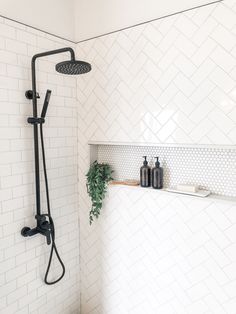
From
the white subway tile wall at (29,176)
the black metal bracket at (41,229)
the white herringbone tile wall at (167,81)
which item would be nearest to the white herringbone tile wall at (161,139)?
the white herringbone tile wall at (167,81)

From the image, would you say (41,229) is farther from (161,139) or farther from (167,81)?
(167,81)

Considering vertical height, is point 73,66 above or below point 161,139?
above

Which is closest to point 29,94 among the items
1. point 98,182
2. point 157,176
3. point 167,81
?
point 98,182

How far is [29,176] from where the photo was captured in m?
1.65

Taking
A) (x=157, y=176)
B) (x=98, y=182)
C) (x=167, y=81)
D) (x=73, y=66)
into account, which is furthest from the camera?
(x=98, y=182)

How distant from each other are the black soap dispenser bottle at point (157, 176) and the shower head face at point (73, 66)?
748 mm

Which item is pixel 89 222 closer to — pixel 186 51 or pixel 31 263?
pixel 31 263

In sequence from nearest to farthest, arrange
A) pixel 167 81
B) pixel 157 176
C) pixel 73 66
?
pixel 73 66
pixel 167 81
pixel 157 176

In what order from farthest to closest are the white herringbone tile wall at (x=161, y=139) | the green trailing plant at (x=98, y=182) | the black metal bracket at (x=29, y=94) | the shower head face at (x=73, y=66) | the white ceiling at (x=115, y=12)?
the green trailing plant at (x=98, y=182) < the black metal bracket at (x=29, y=94) < the white ceiling at (x=115, y=12) < the white herringbone tile wall at (x=161, y=139) < the shower head face at (x=73, y=66)

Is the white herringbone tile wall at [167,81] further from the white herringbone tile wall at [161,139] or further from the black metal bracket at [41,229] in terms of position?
the black metal bracket at [41,229]

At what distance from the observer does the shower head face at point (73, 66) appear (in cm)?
123

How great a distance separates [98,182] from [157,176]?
0.45 metres

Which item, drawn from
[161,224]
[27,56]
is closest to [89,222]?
[161,224]

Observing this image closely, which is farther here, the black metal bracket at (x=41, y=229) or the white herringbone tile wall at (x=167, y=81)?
the black metal bracket at (x=41, y=229)
